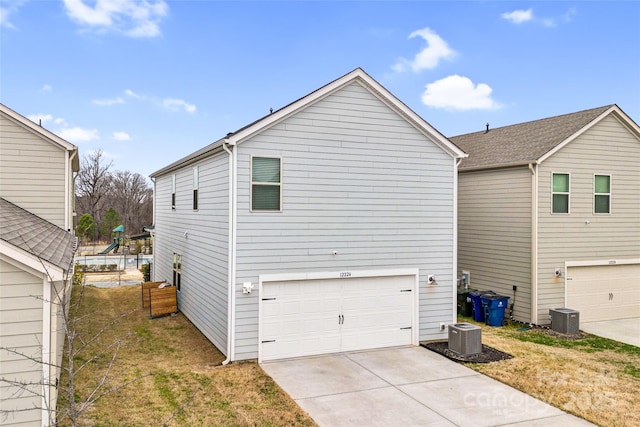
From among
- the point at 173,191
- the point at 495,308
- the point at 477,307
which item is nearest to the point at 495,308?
the point at 495,308

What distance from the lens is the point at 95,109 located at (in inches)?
1650

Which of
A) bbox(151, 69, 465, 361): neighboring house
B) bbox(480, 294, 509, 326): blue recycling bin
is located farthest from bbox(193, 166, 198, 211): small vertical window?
bbox(480, 294, 509, 326): blue recycling bin

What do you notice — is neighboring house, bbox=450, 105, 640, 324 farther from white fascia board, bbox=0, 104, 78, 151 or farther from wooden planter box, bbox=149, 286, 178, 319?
white fascia board, bbox=0, 104, 78, 151

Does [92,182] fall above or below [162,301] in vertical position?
above

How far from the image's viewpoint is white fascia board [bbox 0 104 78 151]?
1106 cm

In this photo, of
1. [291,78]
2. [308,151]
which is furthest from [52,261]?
[291,78]

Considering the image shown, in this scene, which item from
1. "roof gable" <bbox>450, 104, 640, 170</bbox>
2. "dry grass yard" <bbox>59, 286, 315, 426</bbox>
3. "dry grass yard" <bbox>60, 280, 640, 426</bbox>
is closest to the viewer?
"dry grass yard" <bbox>59, 286, 315, 426</bbox>

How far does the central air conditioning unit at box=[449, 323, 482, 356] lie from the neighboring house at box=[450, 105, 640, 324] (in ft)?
13.5

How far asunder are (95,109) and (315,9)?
107 feet

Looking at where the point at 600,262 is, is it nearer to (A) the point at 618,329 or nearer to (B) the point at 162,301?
(A) the point at 618,329

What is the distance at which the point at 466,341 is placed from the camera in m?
10.0

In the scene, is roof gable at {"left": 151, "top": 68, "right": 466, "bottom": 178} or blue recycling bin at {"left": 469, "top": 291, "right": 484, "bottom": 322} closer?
roof gable at {"left": 151, "top": 68, "right": 466, "bottom": 178}

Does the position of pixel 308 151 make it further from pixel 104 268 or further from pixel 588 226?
pixel 104 268

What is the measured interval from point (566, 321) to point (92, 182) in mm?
50652
